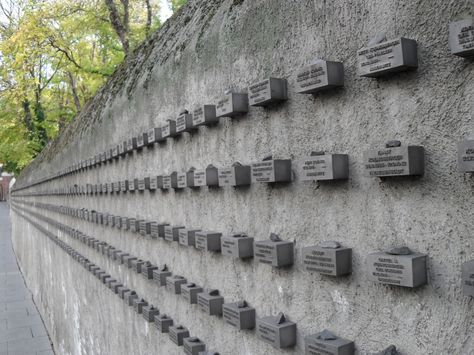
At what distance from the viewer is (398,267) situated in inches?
70.1

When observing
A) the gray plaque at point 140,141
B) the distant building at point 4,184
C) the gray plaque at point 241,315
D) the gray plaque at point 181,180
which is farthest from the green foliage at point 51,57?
the distant building at point 4,184

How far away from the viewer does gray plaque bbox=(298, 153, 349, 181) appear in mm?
2047

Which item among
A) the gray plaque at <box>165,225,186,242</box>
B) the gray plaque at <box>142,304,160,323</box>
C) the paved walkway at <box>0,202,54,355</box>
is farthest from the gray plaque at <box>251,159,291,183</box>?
the paved walkway at <box>0,202,54,355</box>

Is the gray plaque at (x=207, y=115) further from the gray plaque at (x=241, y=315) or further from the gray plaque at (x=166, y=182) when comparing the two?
the gray plaque at (x=241, y=315)

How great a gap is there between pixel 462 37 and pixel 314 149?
2.71ft

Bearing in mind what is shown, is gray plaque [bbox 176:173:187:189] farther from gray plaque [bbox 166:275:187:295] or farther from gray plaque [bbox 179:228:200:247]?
gray plaque [bbox 166:275:187:295]

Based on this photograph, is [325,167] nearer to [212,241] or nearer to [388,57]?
[388,57]

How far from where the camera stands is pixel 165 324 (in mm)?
3994

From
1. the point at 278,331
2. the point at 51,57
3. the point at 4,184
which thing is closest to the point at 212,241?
the point at 278,331

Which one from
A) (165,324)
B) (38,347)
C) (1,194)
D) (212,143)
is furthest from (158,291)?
(1,194)

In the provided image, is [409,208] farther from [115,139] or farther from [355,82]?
[115,139]

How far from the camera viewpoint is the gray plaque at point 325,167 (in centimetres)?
205

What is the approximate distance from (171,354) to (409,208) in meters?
2.71

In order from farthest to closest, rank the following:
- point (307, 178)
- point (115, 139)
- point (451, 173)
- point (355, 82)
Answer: point (115, 139) < point (307, 178) < point (355, 82) < point (451, 173)
